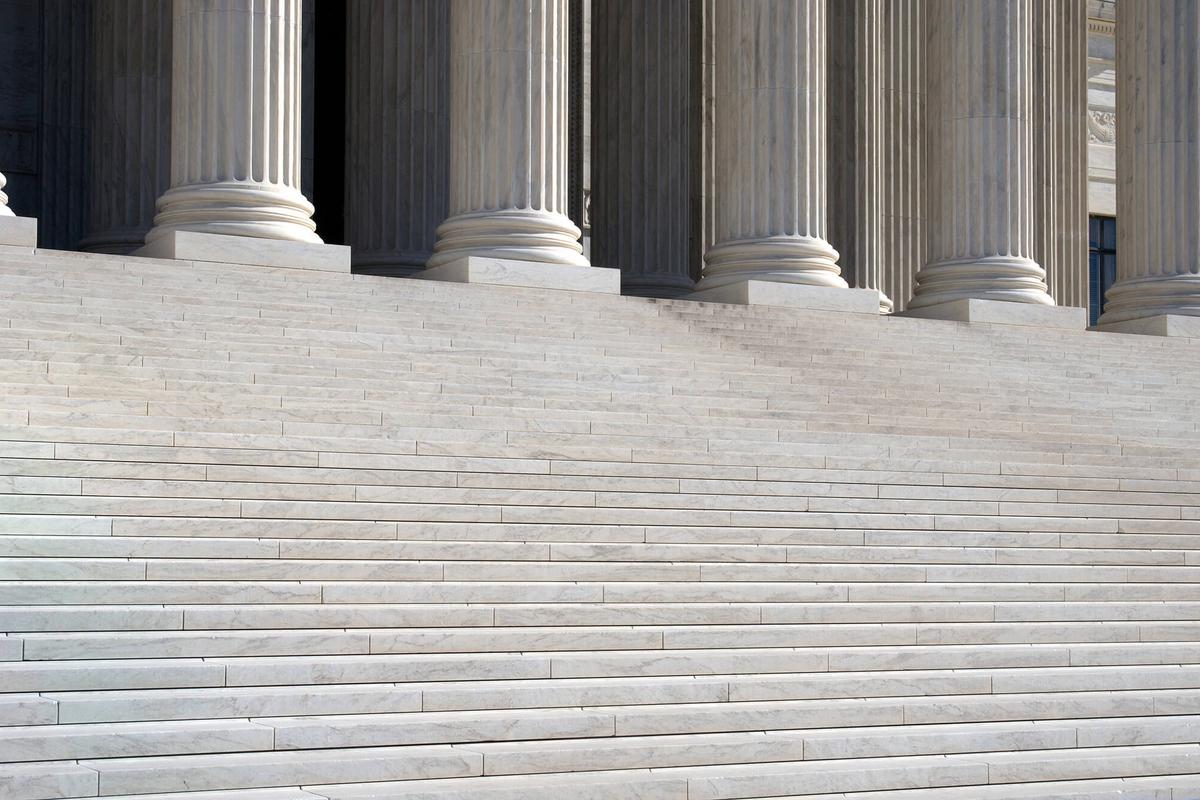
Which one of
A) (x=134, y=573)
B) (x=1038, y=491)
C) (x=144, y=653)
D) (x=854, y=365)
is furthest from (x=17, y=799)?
(x=854, y=365)

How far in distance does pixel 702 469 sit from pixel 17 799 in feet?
60.2

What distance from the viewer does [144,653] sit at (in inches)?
971

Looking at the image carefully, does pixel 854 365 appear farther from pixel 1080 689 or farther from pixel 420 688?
pixel 420 688

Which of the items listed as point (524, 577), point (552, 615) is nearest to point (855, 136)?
point (524, 577)

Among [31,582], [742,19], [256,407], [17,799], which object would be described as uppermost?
[742,19]

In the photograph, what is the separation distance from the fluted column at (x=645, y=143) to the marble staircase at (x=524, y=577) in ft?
85.7

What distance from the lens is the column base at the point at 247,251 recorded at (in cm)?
5084

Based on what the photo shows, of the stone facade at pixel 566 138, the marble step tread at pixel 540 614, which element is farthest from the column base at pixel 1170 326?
the marble step tread at pixel 540 614

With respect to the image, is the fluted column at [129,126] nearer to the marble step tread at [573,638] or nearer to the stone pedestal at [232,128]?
the stone pedestal at [232,128]

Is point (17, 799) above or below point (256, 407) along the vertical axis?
below

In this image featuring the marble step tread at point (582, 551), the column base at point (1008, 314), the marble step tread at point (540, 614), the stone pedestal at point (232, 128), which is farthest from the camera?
the column base at point (1008, 314)

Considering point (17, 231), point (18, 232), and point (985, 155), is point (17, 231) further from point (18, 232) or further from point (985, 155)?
point (985, 155)

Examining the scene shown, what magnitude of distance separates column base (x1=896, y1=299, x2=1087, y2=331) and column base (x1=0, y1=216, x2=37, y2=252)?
107 ft

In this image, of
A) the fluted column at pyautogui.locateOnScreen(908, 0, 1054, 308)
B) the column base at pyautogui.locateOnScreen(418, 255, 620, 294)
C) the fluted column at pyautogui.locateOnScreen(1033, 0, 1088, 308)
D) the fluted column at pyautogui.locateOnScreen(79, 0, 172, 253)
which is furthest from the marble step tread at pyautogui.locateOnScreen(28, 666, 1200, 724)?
the fluted column at pyautogui.locateOnScreen(1033, 0, 1088, 308)
